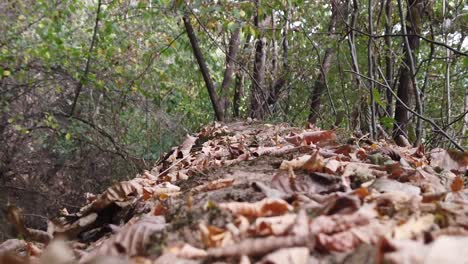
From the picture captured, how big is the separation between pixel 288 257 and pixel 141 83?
651cm

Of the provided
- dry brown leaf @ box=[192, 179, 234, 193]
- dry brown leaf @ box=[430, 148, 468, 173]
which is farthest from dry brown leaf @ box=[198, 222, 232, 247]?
dry brown leaf @ box=[430, 148, 468, 173]

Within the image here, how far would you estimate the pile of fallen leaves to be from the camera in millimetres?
819

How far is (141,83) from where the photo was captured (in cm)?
708

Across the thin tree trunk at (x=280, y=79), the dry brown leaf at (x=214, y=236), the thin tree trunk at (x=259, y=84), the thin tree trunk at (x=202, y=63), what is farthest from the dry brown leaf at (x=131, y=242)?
the thin tree trunk at (x=280, y=79)

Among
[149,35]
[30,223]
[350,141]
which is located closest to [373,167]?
[350,141]

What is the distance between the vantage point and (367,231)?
0.90 meters

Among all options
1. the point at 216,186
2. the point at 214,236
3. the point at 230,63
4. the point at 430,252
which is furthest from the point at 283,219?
the point at 230,63

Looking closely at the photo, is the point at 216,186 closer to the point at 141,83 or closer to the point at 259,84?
the point at 259,84

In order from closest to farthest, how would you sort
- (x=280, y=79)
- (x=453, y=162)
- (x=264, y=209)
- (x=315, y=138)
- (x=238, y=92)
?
(x=264, y=209) → (x=453, y=162) → (x=315, y=138) → (x=280, y=79) → (x=238, y=92)

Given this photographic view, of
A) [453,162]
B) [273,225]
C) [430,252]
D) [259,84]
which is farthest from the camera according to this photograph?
[259,84]

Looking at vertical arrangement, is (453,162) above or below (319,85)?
below

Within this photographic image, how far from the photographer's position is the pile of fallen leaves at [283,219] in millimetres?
819

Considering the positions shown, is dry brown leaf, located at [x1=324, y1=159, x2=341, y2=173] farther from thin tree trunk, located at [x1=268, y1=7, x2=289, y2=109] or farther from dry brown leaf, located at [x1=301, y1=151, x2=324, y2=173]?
thin tree trunk, located at [x1=268, y1=7, x2=289, y2=109]

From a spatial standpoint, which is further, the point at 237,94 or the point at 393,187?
the point at 237,94
